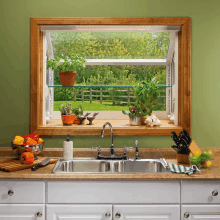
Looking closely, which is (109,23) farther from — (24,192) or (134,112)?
Answer: (24,192)

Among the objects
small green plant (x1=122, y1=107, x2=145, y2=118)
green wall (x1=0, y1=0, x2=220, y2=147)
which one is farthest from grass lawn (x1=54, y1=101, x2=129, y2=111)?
green wall (x1=0, y1=0, x2=220, y2=147)

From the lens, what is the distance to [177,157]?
210 cm

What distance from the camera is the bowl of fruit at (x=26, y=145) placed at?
2.03m

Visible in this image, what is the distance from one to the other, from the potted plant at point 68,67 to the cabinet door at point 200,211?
4.78 ft

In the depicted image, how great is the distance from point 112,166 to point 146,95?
0.75 metres

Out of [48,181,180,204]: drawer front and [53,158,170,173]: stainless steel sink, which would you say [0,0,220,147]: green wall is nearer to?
[53,158,170,173]: stainless steel sink

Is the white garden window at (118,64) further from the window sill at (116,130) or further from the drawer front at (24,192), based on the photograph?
the drawer front at (24,192)

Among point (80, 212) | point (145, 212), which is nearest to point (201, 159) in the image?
point (145, 212)

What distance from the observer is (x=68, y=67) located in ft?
7.77

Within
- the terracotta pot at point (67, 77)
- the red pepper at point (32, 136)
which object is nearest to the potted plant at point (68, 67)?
the terracotta pot at point (67, 77)

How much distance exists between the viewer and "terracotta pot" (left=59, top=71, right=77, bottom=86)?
2.37 meters

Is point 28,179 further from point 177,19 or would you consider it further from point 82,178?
point 177,19

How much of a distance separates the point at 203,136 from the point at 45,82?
156cm

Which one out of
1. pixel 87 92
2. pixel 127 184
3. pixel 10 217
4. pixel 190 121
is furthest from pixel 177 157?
pixel 10 217
